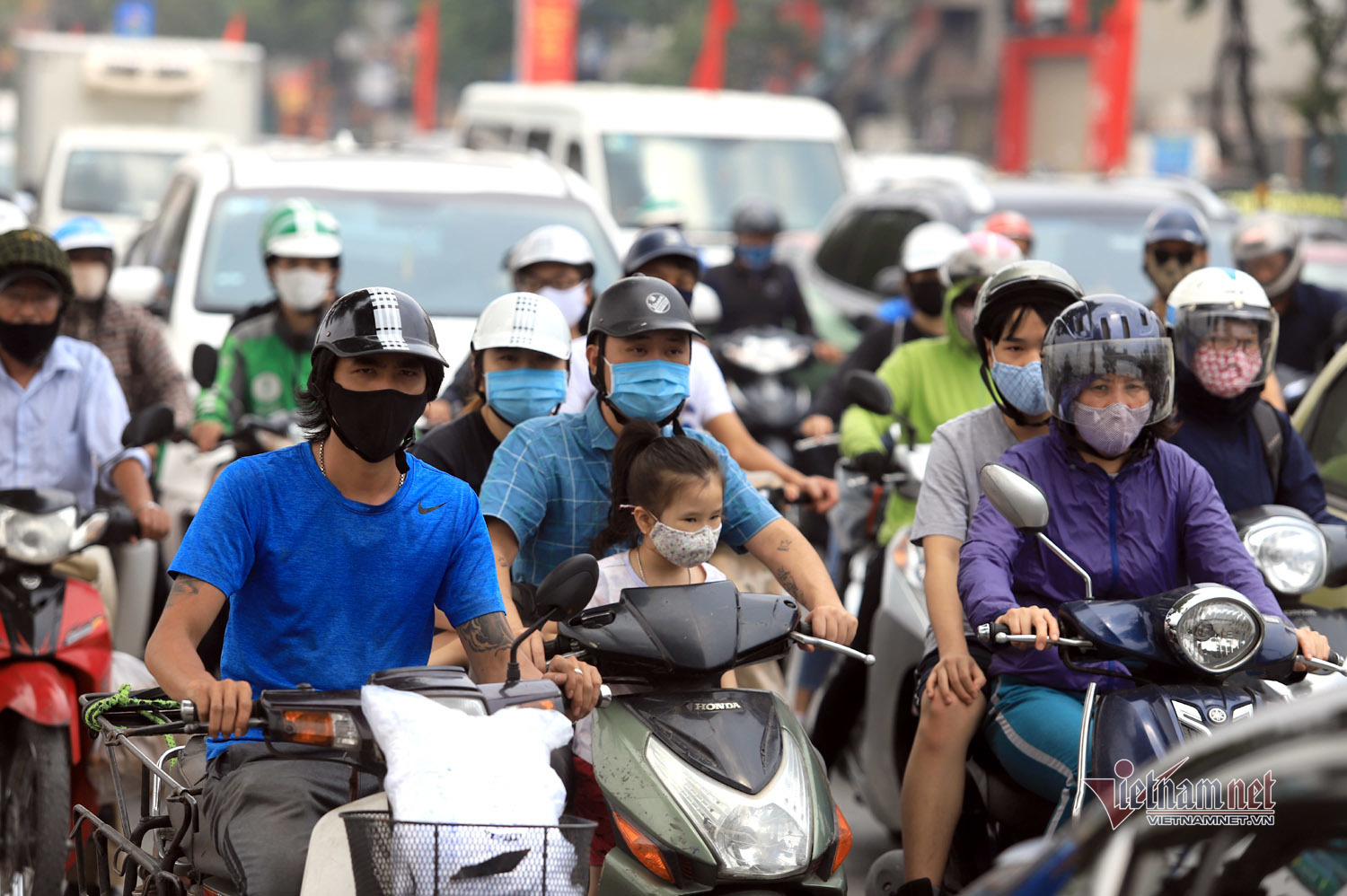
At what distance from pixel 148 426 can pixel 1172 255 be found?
420 centimetres

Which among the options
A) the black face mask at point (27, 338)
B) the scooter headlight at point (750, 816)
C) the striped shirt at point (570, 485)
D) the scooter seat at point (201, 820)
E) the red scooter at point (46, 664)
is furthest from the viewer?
the black face mask at point (27, 338)

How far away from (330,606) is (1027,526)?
58.2 inches

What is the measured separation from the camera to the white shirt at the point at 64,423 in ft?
19.0

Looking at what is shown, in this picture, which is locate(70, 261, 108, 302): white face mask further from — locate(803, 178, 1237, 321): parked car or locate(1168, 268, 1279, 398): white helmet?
locate(803, 178, 1237, 321): parked car

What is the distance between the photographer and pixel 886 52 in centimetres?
4694

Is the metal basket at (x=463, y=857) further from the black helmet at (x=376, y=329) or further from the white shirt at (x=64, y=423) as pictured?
the white shirt at (x=64, y=423)

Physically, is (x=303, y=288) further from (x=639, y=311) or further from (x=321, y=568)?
(x=321, y=568)

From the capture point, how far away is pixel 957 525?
479cm

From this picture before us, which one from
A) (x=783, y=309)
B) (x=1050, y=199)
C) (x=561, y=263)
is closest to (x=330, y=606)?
(x=561, y=263)

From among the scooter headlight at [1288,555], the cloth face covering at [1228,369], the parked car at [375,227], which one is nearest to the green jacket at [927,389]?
the cloth face covering at [1228,369]

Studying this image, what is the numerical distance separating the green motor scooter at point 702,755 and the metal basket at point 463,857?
0.61 metres

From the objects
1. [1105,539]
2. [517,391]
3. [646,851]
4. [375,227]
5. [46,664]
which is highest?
[375,227]

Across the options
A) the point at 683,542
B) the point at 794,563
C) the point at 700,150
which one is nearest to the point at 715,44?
the point at 700,150

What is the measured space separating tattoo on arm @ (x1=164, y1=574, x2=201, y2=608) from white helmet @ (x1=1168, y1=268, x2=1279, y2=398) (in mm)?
2877
